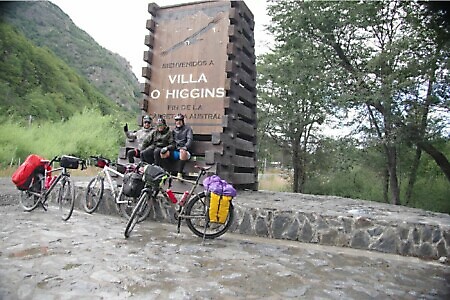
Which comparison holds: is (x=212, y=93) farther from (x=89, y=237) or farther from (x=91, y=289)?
(x=91, y=289)

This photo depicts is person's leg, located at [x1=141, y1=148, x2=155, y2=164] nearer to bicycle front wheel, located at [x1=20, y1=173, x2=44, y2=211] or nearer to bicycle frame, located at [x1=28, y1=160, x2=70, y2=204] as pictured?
bicycle frame, located at [x1=28, y1=160, x2=70, y2=204]

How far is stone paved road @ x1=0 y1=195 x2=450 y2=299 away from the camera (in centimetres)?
299

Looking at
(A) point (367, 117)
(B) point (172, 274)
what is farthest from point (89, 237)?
(A) point (367, 117)

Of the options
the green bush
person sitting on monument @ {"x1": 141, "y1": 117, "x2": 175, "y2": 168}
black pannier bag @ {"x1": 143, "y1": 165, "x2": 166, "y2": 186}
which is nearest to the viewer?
black pannier bag @ {"x1": 143, "y1": 165, "x2": 166, "y2": 186}

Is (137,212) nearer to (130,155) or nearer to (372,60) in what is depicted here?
(130,155)

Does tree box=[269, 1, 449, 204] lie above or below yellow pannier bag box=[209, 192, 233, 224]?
above

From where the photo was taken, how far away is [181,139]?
675 cm

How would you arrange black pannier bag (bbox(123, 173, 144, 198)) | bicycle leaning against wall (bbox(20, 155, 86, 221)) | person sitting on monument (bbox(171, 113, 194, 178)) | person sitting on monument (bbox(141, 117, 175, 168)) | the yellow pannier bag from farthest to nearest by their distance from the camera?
1. person sitting on monument (bbox(171, 113, 194, 178))
2. person sitting on monument (bbox(141, 117, 175, 168))
3. bicycle leaning against wall (bbox(20, 155, 86, 221))
4. black pannier bag (bbox(123, 173, 144, 198))
5. the yellow pannier bag

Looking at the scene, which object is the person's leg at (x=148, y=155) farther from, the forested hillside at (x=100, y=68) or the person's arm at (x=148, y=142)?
the forested hillside at (x=100, y=68)

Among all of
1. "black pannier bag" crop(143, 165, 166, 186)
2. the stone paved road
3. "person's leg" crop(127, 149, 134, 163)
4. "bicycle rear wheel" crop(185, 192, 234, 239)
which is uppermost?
"person's leg" crop(127, 149, 134, 163)

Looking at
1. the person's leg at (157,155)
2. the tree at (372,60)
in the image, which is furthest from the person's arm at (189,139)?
the tree at (372,60)

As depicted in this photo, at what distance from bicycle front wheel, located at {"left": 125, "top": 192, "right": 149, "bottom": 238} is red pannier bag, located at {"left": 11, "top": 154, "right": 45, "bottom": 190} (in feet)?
8.07

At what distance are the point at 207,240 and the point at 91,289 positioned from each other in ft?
7.74

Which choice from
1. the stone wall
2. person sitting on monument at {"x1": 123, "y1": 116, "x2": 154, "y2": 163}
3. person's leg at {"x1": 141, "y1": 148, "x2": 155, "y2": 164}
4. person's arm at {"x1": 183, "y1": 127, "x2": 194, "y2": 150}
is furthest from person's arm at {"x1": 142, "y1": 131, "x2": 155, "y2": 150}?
the stone wall
